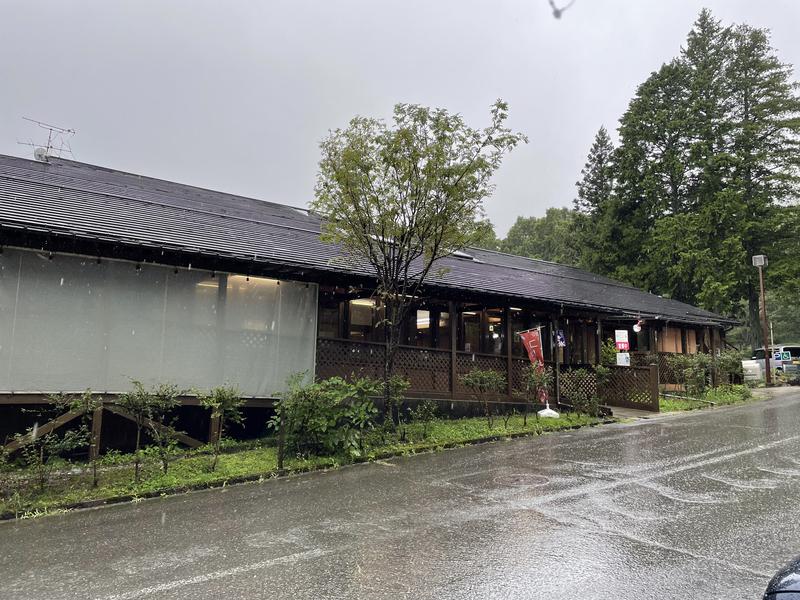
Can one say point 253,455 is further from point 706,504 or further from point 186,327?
point 706,504

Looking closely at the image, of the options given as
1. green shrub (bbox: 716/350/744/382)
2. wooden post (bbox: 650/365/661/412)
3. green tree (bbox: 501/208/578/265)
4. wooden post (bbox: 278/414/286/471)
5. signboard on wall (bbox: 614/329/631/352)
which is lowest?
wooden post (bbox: 278/414/286/471)

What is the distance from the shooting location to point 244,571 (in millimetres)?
3887

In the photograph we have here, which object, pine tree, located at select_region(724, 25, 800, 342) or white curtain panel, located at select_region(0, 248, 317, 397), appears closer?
white curtain panel, located at select_region(0, 248, 317, 397)

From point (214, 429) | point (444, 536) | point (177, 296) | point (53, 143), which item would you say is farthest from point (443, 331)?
point (53, 143)

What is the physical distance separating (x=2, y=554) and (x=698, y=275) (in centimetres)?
3013

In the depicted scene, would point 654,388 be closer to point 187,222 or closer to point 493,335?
point 493,335

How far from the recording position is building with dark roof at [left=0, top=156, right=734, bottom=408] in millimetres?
7785

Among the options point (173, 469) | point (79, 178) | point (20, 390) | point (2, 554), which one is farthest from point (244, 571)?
point (79, 178)

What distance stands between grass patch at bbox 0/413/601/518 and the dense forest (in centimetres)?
2228

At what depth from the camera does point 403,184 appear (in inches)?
369

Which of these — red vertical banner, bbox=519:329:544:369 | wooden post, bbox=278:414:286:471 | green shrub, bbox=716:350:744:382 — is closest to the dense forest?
green shrub, bbox=716:350:744:382

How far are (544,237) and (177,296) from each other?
149 feet

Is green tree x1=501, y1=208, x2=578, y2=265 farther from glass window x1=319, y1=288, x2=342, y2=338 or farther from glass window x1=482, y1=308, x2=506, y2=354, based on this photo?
glass window x1=319, y1=288, x2=342, y2=338

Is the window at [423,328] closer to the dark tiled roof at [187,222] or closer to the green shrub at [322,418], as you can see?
the dark tiled roof at [187,222]
